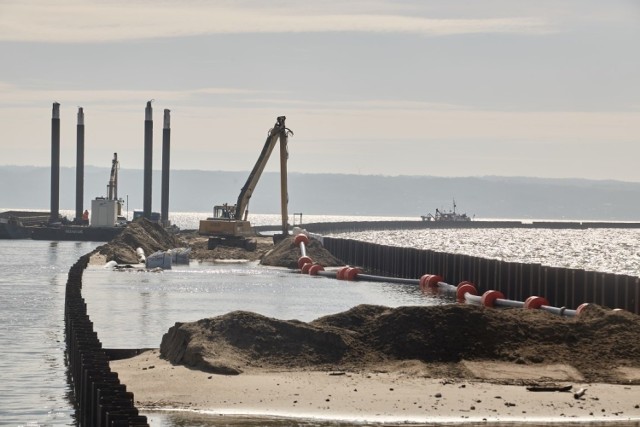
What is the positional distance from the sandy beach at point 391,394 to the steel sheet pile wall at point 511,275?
1465 cm

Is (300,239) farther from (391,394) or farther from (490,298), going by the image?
(391,394)

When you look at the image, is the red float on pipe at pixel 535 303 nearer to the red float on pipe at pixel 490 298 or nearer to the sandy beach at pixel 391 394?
the red float on pipe at pixel 490 298

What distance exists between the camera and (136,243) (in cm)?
9231

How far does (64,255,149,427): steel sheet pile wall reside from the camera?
20.6 meters

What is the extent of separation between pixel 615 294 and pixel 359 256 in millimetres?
48626

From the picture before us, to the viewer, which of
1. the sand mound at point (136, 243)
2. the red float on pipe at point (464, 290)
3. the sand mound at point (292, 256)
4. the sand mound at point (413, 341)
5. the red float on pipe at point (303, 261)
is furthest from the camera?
the sand mound at point (292, 256)

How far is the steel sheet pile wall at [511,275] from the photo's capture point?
1761 inches

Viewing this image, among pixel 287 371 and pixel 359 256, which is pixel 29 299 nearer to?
pixel 287 371

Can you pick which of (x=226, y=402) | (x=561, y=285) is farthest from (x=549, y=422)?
(x=561, y=285)

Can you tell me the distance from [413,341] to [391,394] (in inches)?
162

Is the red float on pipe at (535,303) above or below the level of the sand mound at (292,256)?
below

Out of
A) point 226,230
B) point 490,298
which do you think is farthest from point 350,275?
point 226,230

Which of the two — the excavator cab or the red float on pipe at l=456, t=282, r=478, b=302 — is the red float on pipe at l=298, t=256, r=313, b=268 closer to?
the excavator cab

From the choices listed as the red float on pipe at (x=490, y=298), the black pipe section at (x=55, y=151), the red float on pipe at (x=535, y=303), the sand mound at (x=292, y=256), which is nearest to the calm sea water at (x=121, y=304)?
the sand mound at (x=292, y=256)
